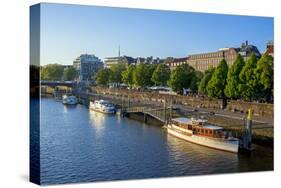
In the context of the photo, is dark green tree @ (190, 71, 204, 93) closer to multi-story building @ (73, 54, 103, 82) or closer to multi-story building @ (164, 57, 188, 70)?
multi-story building @ (164, 57, 188, 70)

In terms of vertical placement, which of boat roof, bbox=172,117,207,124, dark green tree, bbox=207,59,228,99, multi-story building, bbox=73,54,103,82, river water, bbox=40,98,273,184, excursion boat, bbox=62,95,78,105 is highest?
multi-story building, bbox=73,54,103,82

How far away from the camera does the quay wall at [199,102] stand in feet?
40.4

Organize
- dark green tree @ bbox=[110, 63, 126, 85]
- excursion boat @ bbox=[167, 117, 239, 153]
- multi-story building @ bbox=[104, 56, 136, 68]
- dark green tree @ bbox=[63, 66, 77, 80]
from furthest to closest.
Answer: excursion boat @ bbox=[167, 117, 239, 153], dark green tree @ bbox=[110, 63, 126, 85], multi-story building @ bbox=[104, 56, 136, 68], dark green tree @ bbox=[63, 66, 77, 80]

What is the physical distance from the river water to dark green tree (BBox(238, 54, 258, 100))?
1303mm

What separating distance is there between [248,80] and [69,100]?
13.7ft

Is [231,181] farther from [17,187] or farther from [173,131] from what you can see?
[17,187]

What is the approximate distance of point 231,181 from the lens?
429 inches

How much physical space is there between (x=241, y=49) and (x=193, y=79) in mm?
1165

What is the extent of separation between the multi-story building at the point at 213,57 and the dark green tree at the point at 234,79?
0.18m

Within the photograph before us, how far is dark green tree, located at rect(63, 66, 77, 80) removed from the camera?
35.7 ft

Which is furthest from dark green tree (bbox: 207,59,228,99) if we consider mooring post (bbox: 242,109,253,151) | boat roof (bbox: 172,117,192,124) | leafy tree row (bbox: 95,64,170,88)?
Result: leafy tree row (bbox: 95,64,170,88)

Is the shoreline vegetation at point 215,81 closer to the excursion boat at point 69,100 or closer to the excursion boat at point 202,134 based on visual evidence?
the excursion boat at point 202,134

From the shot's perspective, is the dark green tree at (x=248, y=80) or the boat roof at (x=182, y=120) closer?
the boat roof at (x=182, y=120)

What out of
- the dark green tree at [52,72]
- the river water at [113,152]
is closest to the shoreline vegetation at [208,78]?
the river water at [113,152]
